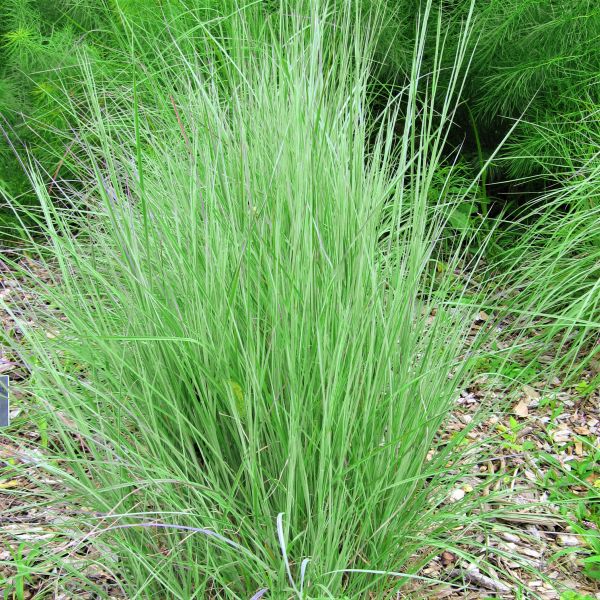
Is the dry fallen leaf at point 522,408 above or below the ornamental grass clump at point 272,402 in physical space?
below

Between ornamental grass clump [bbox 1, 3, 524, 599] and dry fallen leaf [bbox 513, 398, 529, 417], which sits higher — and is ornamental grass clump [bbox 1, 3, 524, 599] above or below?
above

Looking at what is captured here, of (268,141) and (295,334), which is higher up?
(268,141)

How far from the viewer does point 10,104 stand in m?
3.87

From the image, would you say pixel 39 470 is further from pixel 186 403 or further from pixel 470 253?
pixel 470 253

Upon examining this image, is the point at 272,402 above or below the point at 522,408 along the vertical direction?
above

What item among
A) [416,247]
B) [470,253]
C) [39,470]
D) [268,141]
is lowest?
[470,253]

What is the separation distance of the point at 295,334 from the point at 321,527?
39cm

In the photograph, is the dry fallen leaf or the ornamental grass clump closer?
the ornamental grass clump

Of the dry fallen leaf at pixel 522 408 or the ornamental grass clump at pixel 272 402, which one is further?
the dry fallen leaf at pixel 522 408

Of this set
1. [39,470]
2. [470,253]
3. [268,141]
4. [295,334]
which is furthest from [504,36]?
[39,470]

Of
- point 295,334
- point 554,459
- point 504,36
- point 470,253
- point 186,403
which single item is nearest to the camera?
point 295,334

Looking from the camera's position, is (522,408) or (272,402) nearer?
(272,402)

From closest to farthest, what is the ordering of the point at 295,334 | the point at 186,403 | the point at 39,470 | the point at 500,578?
the point at 295,334 → the point at 186,403 → the point at 500,578 → the point at 39,470

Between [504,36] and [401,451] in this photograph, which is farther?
[504,36]
